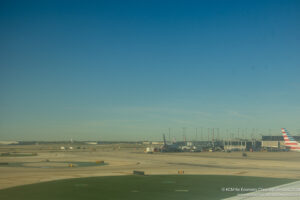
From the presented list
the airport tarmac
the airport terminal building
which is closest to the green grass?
the airport tarmac

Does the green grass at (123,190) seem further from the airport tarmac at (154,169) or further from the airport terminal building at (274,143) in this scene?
the airport terminal building at (274,143)

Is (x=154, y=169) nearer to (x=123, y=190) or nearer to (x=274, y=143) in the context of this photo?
(x=123, y=190)

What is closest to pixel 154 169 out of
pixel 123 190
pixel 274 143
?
pixel 123 190

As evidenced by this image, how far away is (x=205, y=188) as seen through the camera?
27.3 metres

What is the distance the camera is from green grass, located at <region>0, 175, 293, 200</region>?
916 inches

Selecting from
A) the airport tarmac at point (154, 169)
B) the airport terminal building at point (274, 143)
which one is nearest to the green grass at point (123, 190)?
the airport tarmac at point (154, 169)

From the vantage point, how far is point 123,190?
2650 cm

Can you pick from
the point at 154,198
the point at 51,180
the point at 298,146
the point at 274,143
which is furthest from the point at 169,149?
the point at 154,198

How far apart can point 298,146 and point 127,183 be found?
62.0m

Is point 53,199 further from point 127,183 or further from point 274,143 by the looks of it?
point 274,143

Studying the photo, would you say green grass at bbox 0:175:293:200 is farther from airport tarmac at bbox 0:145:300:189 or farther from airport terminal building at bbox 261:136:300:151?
airport terminal building at bbox 261:136:300:151

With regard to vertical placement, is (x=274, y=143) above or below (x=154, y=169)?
above

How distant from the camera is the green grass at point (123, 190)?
23.3m

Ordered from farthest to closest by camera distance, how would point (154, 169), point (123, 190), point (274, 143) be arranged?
1. point (274, 143)
2. point (154, 169)
3. point (123, 190)
